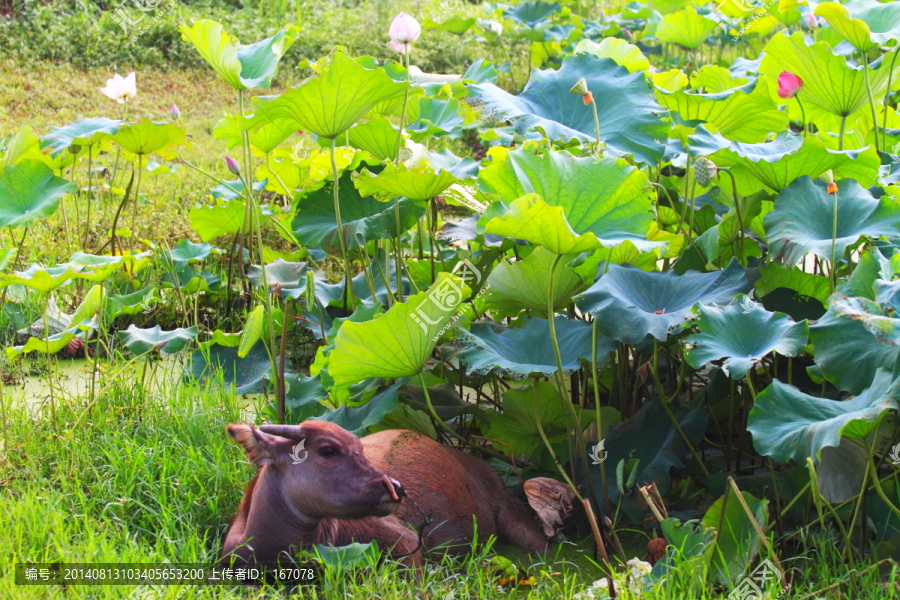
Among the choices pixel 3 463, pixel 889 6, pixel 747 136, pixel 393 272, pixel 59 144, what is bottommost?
pixel 3 463

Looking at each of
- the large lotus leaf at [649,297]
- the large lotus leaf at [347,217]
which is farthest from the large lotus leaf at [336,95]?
the large lotus leaf at [649,297]

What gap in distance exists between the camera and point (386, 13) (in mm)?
6934

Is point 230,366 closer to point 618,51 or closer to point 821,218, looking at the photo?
point 618,51

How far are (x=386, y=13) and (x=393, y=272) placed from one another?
15.8 ft

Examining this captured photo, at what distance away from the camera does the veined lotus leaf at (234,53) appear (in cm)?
216

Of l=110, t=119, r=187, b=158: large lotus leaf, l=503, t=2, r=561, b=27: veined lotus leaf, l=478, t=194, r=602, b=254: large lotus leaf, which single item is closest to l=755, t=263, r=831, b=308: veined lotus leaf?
l=478, t=194, r=602, b=254: large lotus leaf

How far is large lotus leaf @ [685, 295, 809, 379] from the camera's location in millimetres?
1603

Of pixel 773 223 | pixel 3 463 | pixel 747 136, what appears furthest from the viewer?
pixel 747 136

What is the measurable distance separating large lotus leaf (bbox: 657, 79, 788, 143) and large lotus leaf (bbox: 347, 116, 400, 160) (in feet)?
2.54

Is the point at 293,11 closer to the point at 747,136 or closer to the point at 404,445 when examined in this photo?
the point at 747,136

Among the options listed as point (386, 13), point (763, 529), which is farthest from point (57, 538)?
point (386, 13)

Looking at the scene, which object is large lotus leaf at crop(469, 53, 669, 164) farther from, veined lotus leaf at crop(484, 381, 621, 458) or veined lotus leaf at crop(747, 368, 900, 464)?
veined lotus leaf at crop(747, 368, 900, 464)

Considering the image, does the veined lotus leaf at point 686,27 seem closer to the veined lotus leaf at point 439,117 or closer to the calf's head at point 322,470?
the veined lotus leaf at point 439,117

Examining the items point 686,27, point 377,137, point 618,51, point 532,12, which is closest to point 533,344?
point 377,137
